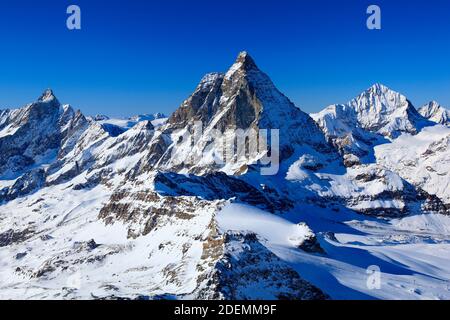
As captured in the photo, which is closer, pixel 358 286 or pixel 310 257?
pixel 358 286

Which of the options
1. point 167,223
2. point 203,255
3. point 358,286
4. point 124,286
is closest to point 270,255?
point 203,255

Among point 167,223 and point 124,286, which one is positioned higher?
point 167,223
